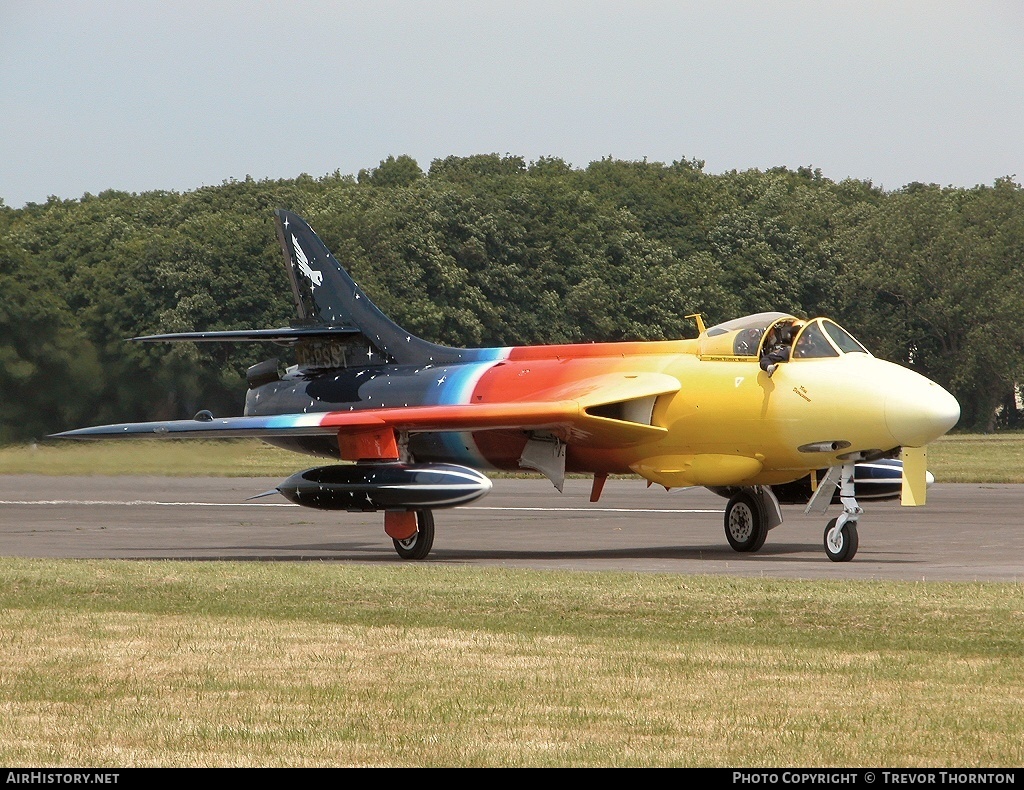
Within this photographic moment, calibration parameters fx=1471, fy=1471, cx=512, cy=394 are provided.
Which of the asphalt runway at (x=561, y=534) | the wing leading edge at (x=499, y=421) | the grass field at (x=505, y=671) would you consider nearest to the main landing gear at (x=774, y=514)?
the asphalt runway at (x=561, y=534)

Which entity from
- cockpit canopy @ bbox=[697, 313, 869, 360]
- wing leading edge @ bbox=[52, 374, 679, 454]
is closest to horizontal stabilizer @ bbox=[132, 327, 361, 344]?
wing leading edge @ bbox=[52, 374, 679, 454]

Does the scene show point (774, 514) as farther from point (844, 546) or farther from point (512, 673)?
point (512, 673)

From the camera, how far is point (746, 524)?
1981 cm

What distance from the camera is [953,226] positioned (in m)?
81.8

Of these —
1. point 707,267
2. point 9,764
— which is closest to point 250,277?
point 707,267

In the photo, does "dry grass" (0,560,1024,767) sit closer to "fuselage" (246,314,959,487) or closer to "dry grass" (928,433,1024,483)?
"fuselage" (246,314,959,487)

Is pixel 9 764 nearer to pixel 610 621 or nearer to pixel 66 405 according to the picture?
pixel 610 621

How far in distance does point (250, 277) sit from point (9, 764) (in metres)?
57.9

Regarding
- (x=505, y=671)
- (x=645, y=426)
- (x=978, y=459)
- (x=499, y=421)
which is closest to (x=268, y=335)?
(x=499, y=421)

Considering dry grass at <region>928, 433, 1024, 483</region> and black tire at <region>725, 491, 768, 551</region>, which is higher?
black tire at <region>725, 491, 768, 551</region>

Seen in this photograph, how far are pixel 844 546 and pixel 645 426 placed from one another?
295 cm

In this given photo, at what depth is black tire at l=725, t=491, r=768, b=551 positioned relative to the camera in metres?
19.7

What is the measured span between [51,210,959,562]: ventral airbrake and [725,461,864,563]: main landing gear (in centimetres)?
2

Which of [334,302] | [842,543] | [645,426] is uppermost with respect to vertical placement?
[334,302]
